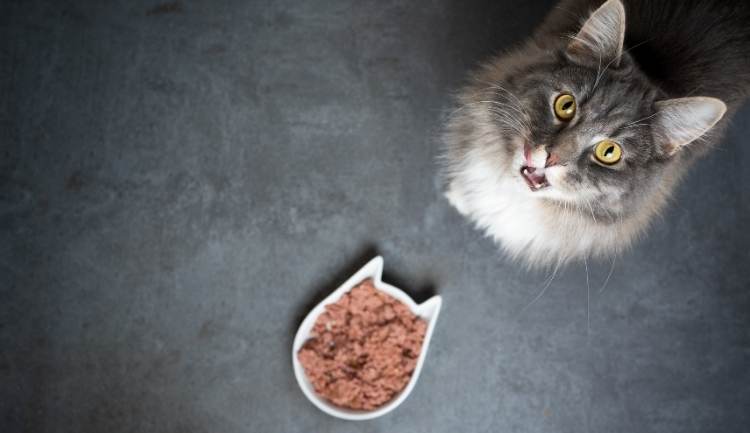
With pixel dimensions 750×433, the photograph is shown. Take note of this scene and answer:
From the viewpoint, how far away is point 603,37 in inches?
45.6

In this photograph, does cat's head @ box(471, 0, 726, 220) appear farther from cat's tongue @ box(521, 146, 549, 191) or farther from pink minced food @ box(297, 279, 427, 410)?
pink minced food @ box(297, 279, 427, 410)

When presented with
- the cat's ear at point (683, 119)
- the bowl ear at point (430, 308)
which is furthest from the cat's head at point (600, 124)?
the bowl ear at point (430, 308)

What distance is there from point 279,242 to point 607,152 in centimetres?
109

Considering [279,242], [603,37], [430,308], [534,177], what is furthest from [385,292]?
[603,37]

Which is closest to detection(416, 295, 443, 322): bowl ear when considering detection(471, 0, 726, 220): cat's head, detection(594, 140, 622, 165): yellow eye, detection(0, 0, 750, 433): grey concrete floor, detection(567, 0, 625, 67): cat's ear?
detection(0, 0, 750, 433): grey concrete floor

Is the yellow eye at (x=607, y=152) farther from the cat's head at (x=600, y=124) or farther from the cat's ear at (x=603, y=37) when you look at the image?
the cat's ear at (x=603, y=37)

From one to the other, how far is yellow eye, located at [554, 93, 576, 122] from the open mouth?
12 centimetres

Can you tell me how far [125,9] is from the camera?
6.33ft

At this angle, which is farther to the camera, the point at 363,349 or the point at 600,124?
the point at 363,349

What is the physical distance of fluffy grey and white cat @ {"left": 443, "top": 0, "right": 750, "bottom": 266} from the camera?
3.72ft

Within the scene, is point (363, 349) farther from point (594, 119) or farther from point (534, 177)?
point (594, 119)

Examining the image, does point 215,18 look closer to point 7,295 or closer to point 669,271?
point 7,295

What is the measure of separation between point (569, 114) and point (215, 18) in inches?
52.1

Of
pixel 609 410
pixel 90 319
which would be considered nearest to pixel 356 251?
pixel 90 319
